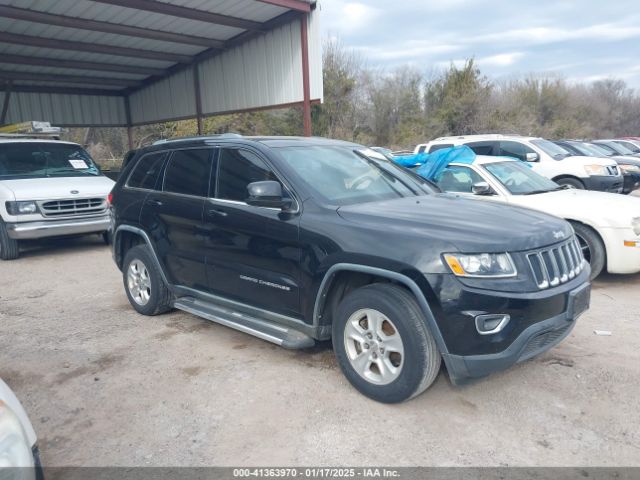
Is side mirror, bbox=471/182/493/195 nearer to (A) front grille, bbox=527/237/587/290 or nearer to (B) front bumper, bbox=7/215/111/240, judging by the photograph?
(A) front grille, bbox=527/237/587/290

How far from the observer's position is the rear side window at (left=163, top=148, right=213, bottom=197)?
15.7 feet

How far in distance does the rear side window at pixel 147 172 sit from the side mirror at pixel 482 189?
3.88 m

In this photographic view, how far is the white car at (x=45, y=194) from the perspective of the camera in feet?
28.1

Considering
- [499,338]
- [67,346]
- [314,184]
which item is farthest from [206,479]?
[67,346]

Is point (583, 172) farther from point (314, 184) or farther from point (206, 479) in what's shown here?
point (206, 479)

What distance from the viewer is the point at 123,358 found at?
14.8 ft

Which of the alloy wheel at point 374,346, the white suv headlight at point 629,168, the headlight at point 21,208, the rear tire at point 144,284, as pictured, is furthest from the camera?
the white suv headlight at point 629,168

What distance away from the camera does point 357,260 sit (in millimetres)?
3486

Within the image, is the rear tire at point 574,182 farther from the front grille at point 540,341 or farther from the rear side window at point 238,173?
the rear side window at point 238,173

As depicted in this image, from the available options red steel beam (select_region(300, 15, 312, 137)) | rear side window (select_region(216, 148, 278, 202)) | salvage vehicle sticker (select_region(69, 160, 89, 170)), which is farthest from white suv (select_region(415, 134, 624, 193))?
rear side window (select_region(216, 148, 278, 202))

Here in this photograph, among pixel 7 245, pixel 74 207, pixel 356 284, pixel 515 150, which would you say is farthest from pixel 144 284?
pixel 515 150

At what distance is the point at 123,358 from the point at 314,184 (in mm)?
2275

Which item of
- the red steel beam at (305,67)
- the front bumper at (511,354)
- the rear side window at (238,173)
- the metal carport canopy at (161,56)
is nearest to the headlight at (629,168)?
the red steel beam at (305,67)

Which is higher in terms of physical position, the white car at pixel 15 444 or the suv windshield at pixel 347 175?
the suv windshield at pixel 347 175
